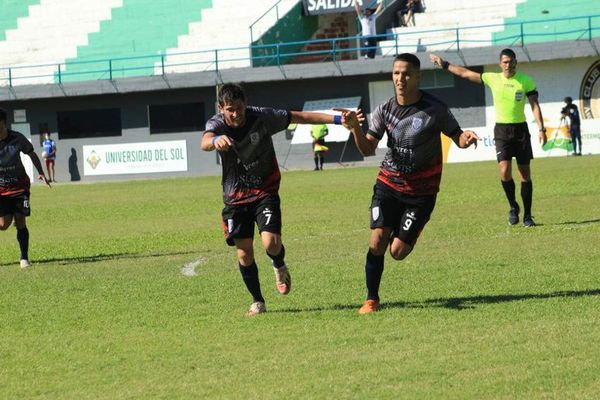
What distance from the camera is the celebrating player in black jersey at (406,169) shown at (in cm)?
890

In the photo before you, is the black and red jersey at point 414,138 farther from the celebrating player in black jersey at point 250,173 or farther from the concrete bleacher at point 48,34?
the concrete bleacher at point 48,34

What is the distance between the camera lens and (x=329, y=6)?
1837 inches

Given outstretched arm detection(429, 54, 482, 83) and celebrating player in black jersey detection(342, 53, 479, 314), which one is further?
outstretched arm detection(429, 54, 482, 83)

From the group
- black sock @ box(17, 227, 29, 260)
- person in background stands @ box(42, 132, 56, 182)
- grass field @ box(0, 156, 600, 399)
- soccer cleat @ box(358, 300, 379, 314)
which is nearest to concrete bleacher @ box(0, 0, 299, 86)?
person in background stands @ box(42, 132, 56, 182)

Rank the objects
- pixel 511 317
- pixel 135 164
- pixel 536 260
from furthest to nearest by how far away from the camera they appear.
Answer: pixel 135 164 < pixel 536 260 < pixel 511 317

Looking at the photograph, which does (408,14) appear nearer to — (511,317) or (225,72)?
(225,72)

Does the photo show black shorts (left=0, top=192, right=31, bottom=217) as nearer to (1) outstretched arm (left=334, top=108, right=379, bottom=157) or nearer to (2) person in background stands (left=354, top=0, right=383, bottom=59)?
(1) outstretched arm (left=334, top=108, right=379, bottom=157)

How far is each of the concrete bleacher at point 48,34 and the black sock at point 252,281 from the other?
42.0 metres

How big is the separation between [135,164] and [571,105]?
18669 millimetres

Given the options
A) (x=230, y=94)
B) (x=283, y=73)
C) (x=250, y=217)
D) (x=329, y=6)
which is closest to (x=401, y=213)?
(x=250, y=217)

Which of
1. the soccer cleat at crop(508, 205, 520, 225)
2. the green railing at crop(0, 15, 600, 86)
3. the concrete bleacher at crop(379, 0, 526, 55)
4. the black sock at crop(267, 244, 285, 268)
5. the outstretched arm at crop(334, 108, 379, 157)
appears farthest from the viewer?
the concrete bleacher at crop(379, 0, 526, 55)

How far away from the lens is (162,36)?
4884cm

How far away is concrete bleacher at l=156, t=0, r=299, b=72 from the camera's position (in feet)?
154

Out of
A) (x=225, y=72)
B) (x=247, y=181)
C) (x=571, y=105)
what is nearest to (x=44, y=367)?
(x=247, y=181)
